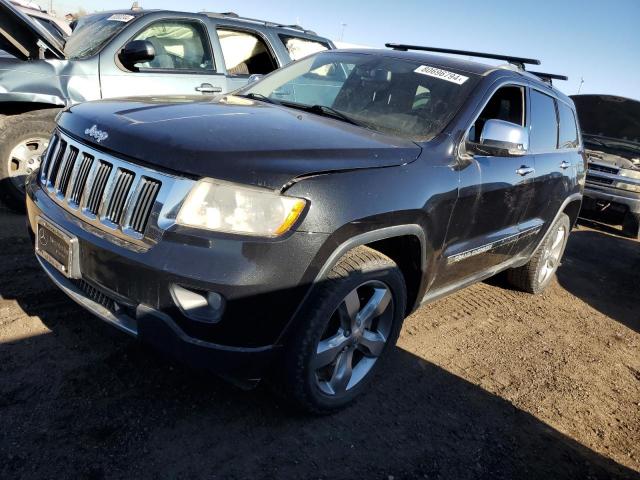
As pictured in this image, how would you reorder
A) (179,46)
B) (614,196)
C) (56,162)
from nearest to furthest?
(56,162)
(179,46)
(614,196)

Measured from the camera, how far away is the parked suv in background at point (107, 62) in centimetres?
457

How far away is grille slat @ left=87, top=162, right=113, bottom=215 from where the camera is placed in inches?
94.4

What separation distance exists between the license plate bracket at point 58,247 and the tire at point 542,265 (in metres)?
3.81

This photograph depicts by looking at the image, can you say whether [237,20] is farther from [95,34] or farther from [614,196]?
[614,196]

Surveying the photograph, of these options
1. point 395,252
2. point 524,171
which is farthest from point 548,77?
point 395,252

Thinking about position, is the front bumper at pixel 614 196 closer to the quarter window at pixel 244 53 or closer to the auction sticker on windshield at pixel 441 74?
the quarter window at pixel 244 53

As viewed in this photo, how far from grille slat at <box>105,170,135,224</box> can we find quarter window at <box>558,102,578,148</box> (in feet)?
12.1

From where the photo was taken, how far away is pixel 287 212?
216 centimetres

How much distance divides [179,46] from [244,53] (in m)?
0.88

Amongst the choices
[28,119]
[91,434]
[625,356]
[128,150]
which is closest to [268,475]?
[91,434]

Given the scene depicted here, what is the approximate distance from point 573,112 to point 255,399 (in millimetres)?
4175

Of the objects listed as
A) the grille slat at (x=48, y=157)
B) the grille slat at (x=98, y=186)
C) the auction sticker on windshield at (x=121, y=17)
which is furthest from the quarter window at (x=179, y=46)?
the grille slat at (x=98, y=186)

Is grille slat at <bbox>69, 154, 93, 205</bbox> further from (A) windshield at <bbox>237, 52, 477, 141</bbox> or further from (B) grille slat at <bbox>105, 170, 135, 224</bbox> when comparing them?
(A) windshield at <bbox>237, 52, 477, 141</bbox>

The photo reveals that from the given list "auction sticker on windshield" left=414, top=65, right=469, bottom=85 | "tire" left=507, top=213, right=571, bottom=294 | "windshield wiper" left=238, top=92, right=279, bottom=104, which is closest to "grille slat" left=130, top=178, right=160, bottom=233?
"windshield wiper" left=238, top=92, right=279, bottom=104
